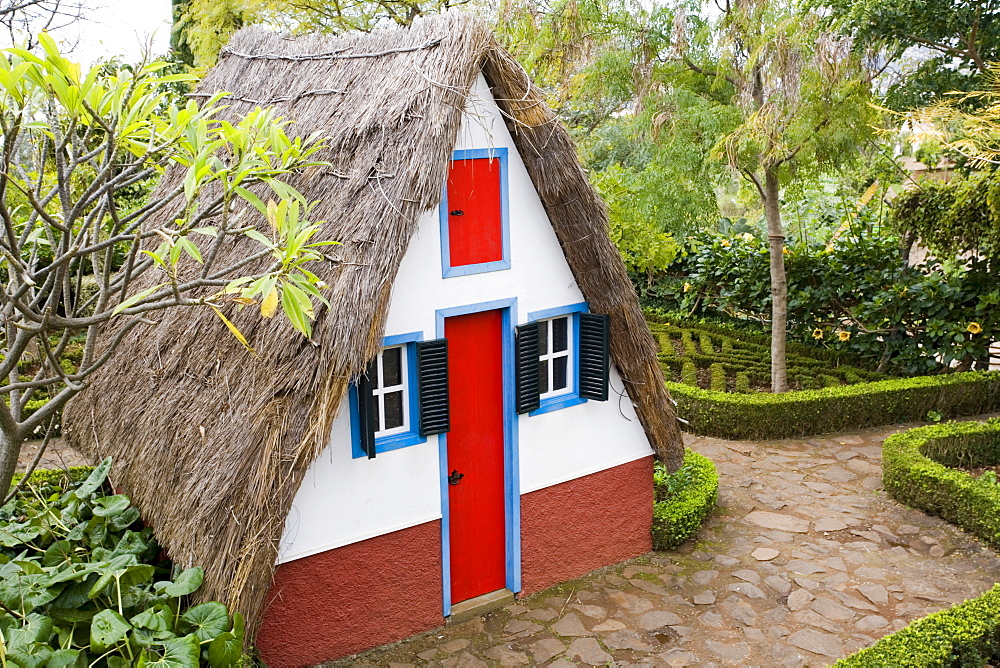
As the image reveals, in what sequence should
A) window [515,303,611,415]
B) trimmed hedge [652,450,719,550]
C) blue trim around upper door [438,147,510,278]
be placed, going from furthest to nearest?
1. trimmed hedge [652,450,719,550]
2. window [515,303,611,415]
3. blue trim around upper door [438,147,510,278]

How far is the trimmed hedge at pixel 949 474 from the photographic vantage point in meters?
8.26

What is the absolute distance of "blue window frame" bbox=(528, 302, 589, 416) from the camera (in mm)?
7105

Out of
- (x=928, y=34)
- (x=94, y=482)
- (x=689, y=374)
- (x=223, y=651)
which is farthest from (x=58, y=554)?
(x=928, y=34)

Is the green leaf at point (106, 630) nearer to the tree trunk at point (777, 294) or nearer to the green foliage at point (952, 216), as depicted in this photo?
the tree trunk at point (777, 294)

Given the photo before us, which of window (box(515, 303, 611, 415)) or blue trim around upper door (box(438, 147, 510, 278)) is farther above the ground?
blue trim around upper door (box(438, 147, 510, 278))

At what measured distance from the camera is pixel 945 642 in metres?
6.14

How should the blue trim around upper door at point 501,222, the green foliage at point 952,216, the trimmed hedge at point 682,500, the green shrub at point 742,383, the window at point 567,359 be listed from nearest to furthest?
the blue trim around upper door at point 501,222, the window at point 567,359, the trimmed hedge at point 682,500, the green foliage at point 952,216, the green shrub at point 742,383

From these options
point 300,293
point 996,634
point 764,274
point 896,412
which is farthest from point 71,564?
point 764,274

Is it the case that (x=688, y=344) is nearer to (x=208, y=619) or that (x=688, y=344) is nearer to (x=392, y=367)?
(x=392, y=367)

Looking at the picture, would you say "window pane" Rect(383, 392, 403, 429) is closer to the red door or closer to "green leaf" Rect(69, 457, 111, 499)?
the red door

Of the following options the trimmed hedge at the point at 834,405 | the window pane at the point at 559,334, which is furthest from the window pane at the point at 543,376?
the trimmed hedge at the point at 834,405

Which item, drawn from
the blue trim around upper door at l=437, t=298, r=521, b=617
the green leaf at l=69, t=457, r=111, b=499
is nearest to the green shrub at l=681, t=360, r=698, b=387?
the blue trim around upper door at l=437, t=298, r=521, b=617

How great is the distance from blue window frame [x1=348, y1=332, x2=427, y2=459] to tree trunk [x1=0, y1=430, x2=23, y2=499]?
2.37 meters

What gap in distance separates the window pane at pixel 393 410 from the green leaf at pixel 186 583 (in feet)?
5.35
